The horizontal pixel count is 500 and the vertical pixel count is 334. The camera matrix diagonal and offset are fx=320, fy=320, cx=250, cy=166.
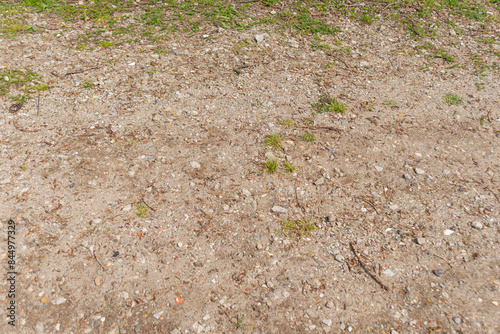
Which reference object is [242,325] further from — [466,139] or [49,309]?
[466,139]

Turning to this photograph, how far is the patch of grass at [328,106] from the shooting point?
5480 mm

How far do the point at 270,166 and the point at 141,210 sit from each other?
1829 mm

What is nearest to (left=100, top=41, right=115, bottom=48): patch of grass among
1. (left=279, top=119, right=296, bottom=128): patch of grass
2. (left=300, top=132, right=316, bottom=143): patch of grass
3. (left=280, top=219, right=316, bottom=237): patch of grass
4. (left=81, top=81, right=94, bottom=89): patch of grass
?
(left=81, top=81, right=94, bottom=89): patch of grass

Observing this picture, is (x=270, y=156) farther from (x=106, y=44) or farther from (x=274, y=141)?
(x=106, y=44)

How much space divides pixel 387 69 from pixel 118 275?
5.97 m

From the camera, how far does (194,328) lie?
3.16 meters

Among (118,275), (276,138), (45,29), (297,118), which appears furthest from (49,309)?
(45,29)

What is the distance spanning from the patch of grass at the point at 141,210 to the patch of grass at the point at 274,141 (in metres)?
2.01

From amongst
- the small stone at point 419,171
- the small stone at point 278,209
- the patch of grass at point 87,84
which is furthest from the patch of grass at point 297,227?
the patch of grass at point 87,84

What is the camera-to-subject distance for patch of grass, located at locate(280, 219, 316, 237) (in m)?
3.95

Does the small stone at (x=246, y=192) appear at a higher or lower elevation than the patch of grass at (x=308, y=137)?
lower

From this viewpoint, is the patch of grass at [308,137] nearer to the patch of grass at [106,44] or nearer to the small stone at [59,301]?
the small stone at [59,301]

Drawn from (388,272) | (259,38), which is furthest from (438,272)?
(259,38)

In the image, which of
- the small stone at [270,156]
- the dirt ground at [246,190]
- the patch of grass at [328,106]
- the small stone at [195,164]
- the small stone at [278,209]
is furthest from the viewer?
the patch of grass at [328,106]
